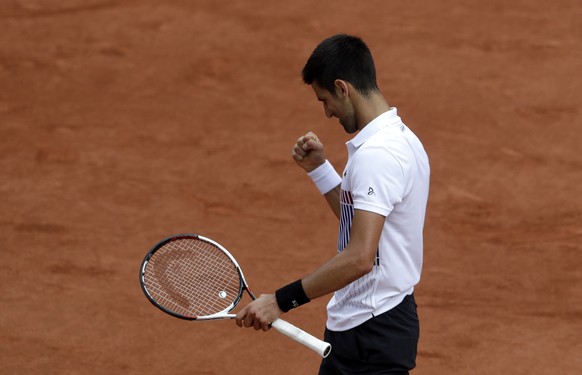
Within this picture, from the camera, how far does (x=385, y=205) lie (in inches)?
145

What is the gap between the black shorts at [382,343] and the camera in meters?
4.00

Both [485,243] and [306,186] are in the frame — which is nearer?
[485,243]

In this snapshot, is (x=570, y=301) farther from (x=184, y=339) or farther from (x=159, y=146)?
(x=159, y=146)

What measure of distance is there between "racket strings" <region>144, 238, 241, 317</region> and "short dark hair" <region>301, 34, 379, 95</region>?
1161 mm

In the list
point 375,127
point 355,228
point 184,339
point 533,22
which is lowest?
point 184,339

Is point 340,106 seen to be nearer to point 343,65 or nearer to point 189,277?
point 343,65

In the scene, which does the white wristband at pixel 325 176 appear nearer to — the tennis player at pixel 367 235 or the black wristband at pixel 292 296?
the tennis player at pixel 367 235

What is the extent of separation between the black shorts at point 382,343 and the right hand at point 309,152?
80cm

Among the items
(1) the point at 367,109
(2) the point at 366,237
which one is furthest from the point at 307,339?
(1) the point at 367,109

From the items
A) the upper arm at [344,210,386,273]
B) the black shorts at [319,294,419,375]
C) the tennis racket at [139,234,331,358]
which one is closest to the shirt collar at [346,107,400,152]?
the upper arm at [344,210,386,273]

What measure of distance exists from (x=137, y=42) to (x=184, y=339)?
17.1 ft

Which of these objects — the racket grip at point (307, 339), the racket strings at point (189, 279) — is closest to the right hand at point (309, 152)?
the racket strings at point (189, 279)

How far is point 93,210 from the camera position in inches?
317

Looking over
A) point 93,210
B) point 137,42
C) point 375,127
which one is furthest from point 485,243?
point 137,42
